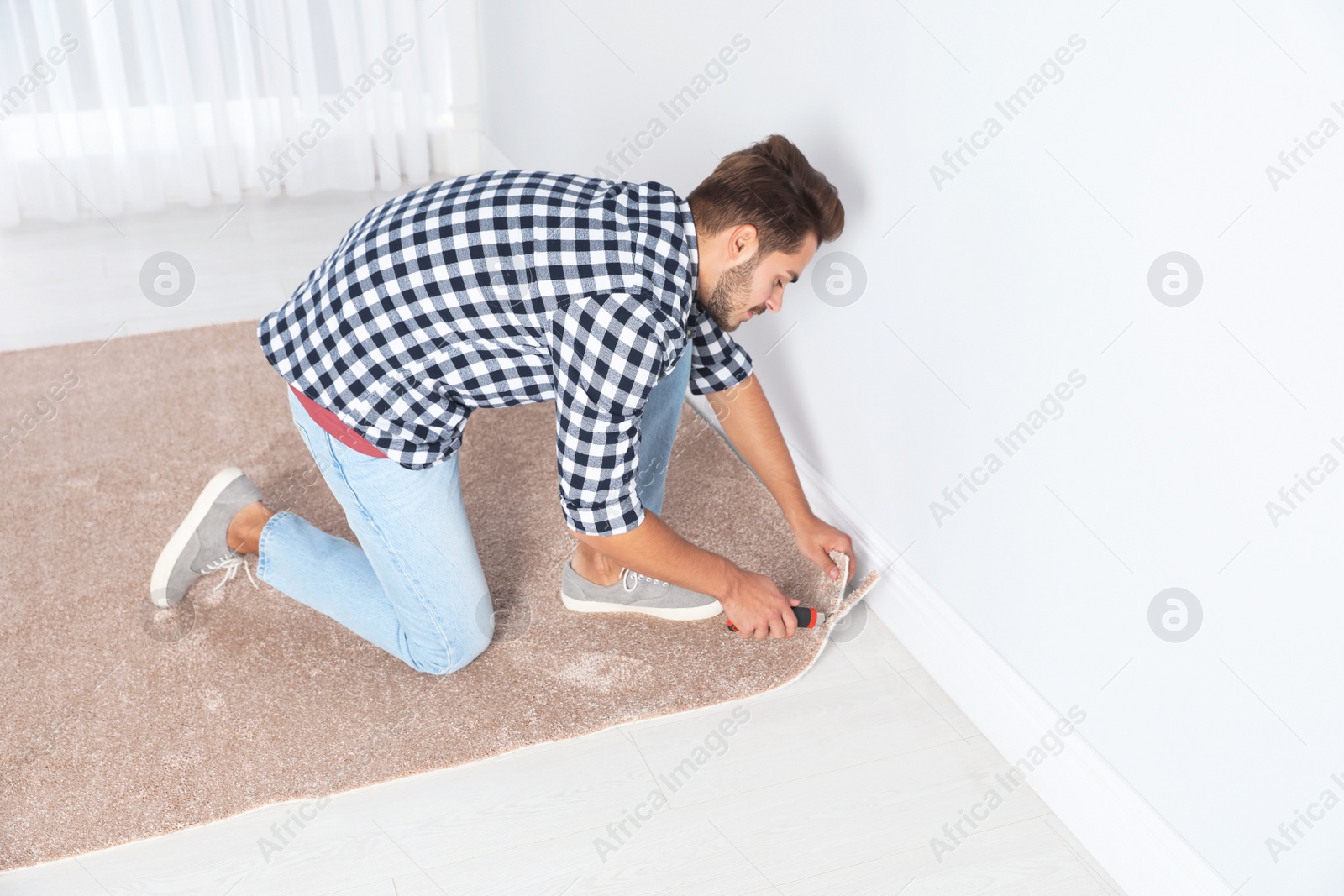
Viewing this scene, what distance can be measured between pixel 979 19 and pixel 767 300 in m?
0.41

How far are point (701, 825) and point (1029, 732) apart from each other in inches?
18.7

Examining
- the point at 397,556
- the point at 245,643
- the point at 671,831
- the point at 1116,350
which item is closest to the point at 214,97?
the point at 245,643

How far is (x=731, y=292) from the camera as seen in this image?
4.20ft

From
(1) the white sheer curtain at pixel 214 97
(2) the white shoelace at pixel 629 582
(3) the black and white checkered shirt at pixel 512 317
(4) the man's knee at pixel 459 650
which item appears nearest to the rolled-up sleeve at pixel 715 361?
(3) the black and white checkered shirt at pixel 512 317

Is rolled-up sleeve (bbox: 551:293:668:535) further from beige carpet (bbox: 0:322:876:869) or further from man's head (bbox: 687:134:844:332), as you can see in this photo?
beige carpet (bbox: 0:322:876:869)

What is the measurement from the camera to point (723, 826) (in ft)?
4.66

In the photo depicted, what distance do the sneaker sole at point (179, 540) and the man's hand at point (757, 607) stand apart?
0.81 metres

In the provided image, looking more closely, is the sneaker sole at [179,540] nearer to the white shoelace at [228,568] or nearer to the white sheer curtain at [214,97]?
the white shoelace at [228,568]

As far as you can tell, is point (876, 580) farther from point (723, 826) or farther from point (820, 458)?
point (723, 826)

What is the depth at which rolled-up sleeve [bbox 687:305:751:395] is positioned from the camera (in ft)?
5.11

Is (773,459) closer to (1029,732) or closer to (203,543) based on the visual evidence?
(1029,732)

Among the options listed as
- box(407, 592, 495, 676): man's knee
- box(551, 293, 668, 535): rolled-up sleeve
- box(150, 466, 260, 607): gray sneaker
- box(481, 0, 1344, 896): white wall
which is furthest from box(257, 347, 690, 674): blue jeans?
box(481, 0, 1344, 896): white wall

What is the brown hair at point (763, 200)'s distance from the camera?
4.08 ft

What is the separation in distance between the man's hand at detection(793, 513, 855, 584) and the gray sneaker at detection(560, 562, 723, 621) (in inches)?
6.6
